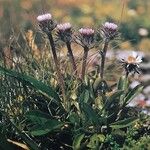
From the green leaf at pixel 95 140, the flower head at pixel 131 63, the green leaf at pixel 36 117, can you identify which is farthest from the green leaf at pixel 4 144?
the flower head at pixel 131 63

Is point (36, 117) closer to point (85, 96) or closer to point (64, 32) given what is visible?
point (85, 96)

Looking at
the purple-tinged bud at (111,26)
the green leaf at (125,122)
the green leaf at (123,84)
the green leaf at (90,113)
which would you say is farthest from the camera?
the green leaf at (123,84)

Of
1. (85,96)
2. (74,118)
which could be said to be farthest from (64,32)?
(74,118)

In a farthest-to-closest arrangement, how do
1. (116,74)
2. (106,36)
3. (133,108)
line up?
(116,74) → (133,108) → (106,36)

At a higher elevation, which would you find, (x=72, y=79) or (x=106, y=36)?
(x=106, y=36)

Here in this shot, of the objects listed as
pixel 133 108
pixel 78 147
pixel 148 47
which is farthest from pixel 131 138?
pixel 148 47

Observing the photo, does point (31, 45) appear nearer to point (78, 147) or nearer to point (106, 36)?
point (106, 36)

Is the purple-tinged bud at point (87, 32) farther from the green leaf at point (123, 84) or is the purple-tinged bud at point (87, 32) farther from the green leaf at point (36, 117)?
the green leaf at point (36, 117)
